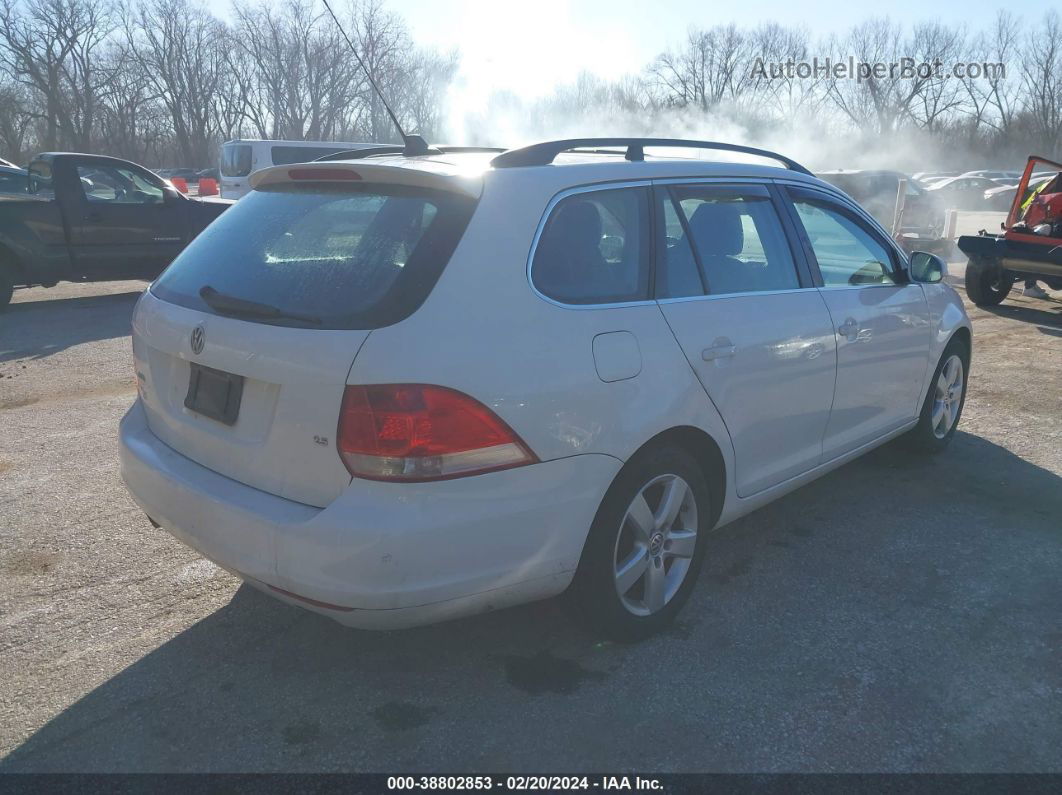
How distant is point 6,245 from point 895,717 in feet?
32.7

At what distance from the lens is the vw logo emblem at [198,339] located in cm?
282

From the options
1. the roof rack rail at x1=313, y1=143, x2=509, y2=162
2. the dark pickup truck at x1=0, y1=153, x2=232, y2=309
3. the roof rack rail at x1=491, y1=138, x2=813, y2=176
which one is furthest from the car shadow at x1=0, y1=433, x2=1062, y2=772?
the dark pickup truck at x1=0, y1=153, x2=232, y2=309

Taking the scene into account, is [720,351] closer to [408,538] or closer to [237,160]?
[408,538]

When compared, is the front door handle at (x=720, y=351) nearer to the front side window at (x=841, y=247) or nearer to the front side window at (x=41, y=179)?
the front side window at (x=841, y=247)

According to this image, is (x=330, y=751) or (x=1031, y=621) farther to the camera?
(x=1031, y=621)

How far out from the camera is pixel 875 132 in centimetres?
6856

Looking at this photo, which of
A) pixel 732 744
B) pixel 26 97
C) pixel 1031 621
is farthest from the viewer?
pixel 26 97

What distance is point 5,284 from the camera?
31.8 feet

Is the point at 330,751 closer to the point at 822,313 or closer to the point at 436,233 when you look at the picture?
the point at 436,233

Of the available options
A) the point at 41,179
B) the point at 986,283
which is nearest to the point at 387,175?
the point at 41,179

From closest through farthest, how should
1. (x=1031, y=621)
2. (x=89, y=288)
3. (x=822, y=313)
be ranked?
(x=1031, y=621) < (x=822, y=313) < (x=89, y=288)

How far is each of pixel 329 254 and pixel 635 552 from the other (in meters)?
1.40

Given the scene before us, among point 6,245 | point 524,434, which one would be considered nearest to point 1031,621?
point 524,434

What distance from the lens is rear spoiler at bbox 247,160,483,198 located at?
9.06 feet
